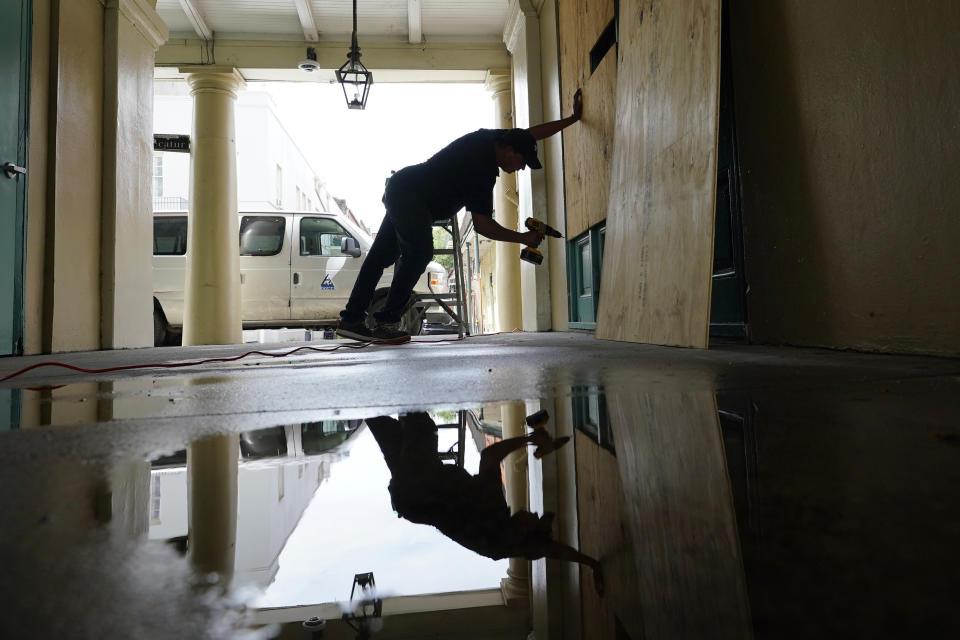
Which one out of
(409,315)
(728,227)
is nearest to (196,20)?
(409,315)

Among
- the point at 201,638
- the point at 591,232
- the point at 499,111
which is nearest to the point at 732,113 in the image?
the point at 591,232

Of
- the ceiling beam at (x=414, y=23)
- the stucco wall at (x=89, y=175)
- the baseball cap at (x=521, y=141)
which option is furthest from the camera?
the ceiling beam at (x=414, y=23)

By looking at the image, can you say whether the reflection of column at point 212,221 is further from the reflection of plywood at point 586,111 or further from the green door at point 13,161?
the reflection of plywood at point 586,111

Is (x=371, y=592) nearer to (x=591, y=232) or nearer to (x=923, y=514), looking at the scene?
(x=923, y=514)

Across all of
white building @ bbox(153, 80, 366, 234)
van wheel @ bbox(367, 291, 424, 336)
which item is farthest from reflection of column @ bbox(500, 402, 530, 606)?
white building @ bbox(153, 80, 366, 234)

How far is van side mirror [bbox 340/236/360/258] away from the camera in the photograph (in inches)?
278

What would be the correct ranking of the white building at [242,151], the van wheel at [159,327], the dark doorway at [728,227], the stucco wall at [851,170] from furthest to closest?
the white building at [242,151] < the van wheel at [159,327] < the dark doorway at [728,227] < the stucco wall at [851,170]

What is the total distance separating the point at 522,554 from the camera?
0.41 meters

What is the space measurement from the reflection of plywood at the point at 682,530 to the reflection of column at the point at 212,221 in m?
6.67

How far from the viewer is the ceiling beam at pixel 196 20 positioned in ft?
21.3

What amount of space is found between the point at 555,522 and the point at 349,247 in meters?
6.90

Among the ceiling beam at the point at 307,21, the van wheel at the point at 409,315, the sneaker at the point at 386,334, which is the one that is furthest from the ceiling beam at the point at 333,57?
the sneaker at the point at 386,334

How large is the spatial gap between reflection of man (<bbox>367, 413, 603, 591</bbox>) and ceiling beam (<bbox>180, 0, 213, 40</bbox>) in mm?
7414

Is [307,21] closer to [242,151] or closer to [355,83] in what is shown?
[355,83]
